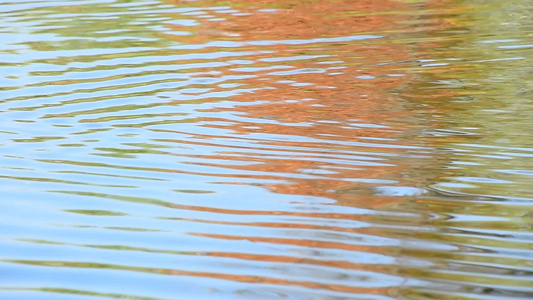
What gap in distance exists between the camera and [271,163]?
379 cm

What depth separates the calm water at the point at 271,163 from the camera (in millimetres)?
2742

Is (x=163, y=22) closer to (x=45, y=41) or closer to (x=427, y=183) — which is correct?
(x=45, y=41)

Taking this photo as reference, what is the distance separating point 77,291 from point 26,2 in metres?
6.96

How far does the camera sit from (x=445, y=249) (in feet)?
9.32

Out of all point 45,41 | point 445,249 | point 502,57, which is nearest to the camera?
point 445,249

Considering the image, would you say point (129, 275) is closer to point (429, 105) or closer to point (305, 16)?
point (429, 105)

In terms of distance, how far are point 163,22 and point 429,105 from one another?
3369mm

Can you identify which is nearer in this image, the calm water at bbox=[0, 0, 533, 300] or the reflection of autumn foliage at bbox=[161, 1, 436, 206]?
the calm water at bbox=[0, 0, 533, 300]

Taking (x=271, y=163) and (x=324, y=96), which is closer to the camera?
(x=271, y=163)

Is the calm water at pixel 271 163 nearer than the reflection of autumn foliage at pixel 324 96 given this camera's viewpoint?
Yes

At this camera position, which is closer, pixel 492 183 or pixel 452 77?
pixel 492 183

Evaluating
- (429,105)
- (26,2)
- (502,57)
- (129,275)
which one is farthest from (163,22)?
(129,275)

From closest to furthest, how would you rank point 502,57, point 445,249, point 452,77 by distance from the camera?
point 445,249
point 452,77
point 502,57

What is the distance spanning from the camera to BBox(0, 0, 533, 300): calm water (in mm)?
2742
